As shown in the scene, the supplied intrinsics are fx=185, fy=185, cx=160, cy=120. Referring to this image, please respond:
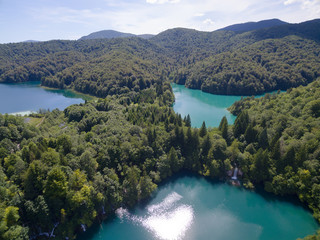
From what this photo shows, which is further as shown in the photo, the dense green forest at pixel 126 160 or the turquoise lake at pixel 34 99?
the turquoise lake at pixel 34 99

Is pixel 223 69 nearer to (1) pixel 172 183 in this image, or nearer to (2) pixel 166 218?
(1) pixel 172 183

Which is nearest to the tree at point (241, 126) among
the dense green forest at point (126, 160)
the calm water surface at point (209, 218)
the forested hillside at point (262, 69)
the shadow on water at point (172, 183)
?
the dense green forest at point (126, 160)

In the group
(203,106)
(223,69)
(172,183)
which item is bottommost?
(172,183)

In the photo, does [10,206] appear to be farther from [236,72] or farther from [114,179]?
[236,72]

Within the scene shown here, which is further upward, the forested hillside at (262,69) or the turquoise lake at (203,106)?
the forested hillside at (262,69)

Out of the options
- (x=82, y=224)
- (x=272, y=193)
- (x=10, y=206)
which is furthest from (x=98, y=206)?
(x=272, y=193)

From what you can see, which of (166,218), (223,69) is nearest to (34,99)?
(166,218)

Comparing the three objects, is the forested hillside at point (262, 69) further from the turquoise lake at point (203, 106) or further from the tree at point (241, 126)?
the tree at point (241, 126)

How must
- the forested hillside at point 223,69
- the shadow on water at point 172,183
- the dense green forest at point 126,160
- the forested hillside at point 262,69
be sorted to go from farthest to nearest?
the forested hillside at point 262,69 < the forested hillside at point 223,69 < the shadow on water at point 172,183 < the dense green forest at point 126,160
